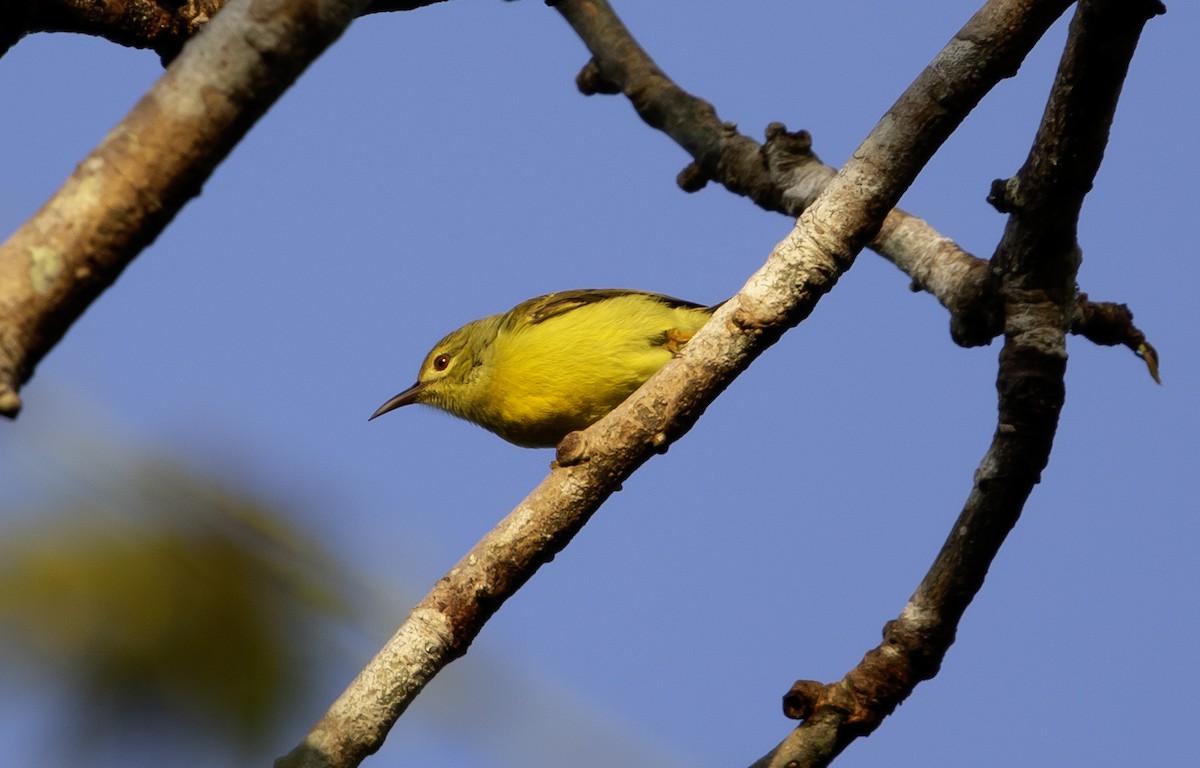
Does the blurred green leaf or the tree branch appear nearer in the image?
the blurred green leaf

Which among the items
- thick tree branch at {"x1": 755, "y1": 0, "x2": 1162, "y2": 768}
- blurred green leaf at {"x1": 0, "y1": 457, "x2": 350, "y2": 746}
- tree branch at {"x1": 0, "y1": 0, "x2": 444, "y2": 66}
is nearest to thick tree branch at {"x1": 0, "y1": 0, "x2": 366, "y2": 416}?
blurred green leaf at {"x1": 0, "y1": 457, "x2": 350, "y2": 746}

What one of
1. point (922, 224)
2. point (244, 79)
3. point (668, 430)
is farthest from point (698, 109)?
point (244, 79)

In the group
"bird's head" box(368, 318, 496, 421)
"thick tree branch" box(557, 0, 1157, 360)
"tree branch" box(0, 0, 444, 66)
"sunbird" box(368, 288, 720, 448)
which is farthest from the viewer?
"bird's head" box(368, 318, 496, 421)

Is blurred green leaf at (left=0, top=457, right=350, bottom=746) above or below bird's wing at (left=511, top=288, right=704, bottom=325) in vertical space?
below

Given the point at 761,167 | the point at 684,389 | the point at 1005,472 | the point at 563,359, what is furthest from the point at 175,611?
the point at 761,167

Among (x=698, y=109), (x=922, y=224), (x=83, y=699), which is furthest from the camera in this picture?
(x=698, y=109)

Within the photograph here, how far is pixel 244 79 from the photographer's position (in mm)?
2555

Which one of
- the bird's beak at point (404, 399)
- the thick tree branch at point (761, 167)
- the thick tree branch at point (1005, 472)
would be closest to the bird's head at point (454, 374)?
the bird's beak at point (404, 399)

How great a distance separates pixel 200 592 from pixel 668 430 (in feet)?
6.11

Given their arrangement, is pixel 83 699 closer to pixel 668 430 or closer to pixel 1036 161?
pixel 668 430

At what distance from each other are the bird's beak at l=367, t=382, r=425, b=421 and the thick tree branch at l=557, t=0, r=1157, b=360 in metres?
2.30

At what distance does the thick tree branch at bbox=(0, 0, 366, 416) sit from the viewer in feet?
7.98

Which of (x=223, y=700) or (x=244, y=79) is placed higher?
(x=244, y=79)

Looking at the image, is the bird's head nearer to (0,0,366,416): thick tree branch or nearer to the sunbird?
the sunbird
